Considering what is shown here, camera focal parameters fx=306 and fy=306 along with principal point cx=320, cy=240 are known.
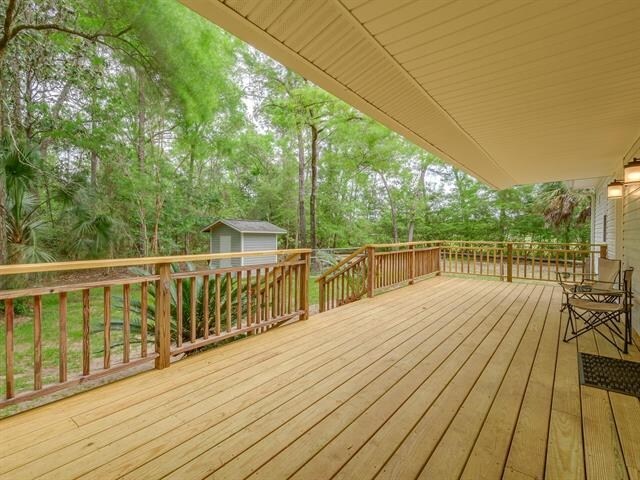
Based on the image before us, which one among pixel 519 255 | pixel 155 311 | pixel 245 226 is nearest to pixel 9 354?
pixel 155 311

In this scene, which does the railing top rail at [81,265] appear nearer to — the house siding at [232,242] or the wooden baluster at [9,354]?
the wooden baluster at [9,354]

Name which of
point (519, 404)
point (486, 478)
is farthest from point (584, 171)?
point (486, 478)

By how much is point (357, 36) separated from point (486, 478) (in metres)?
2.56

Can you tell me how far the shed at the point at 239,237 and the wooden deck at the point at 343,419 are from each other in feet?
32.0

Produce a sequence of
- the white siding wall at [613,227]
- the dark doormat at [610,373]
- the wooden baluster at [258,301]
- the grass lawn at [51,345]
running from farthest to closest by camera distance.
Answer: the white siding wall at [613,227], the grass lawn at [51,345], the wooden baluster at [258,301], the dark doormat at [610,373]

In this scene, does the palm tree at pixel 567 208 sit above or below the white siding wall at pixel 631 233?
above

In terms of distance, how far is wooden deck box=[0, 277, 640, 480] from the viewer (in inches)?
60.0

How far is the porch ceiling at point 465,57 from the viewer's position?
1.73 meters

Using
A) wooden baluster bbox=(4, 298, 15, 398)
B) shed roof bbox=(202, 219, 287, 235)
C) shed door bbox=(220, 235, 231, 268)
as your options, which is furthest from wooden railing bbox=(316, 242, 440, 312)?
shed door bbox=(220, 235, 231, 268)

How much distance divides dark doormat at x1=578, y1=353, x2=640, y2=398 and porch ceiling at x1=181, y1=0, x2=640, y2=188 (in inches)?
96.5

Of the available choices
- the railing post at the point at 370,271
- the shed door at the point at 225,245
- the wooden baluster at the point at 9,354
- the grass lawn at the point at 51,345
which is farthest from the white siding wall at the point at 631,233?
the shed door at the point at 225,245

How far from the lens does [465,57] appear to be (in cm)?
223

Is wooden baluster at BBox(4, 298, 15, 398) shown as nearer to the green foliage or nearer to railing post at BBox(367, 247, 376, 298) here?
railing post at BBox(367, 247, 376, 298)

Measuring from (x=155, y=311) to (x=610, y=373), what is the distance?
13.0ft
